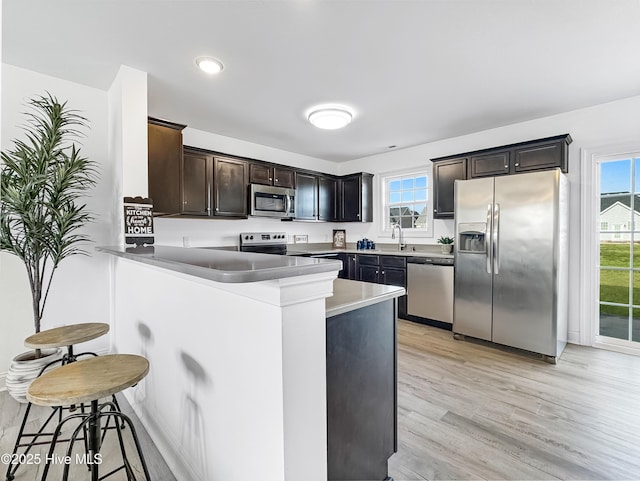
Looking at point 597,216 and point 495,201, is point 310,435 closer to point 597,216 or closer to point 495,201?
point 495,201

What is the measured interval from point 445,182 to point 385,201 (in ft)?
4.44

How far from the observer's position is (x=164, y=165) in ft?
9.48

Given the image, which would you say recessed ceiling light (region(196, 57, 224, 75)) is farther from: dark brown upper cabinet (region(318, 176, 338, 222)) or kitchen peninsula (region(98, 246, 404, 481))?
dark brown upper cabinet (region(318, 176, 338, 222))

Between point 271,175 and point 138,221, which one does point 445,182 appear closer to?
point 271,175

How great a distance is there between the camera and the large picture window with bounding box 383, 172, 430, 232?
4863mm

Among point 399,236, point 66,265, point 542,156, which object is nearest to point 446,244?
point 399,236

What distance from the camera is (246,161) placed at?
4.18 metres

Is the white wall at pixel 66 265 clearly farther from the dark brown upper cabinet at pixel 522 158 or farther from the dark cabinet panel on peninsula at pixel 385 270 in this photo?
the dark brown upper cabinet at pixel 522 158

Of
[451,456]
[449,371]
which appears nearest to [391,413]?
[451,456]

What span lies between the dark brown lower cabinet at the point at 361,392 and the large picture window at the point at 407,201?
365 centimetres

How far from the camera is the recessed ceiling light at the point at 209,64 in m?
2.33

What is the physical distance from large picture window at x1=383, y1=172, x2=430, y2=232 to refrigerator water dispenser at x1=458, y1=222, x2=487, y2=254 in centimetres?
123

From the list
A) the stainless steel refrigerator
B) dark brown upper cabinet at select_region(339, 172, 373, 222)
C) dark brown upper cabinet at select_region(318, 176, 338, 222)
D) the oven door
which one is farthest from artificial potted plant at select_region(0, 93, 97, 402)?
dark brown upper cabinet at select_region(339, 172, 373, 222)

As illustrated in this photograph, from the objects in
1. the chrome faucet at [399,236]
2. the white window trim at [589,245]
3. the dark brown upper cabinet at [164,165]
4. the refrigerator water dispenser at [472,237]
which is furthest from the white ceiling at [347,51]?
the chrome faucet at [399,236]
